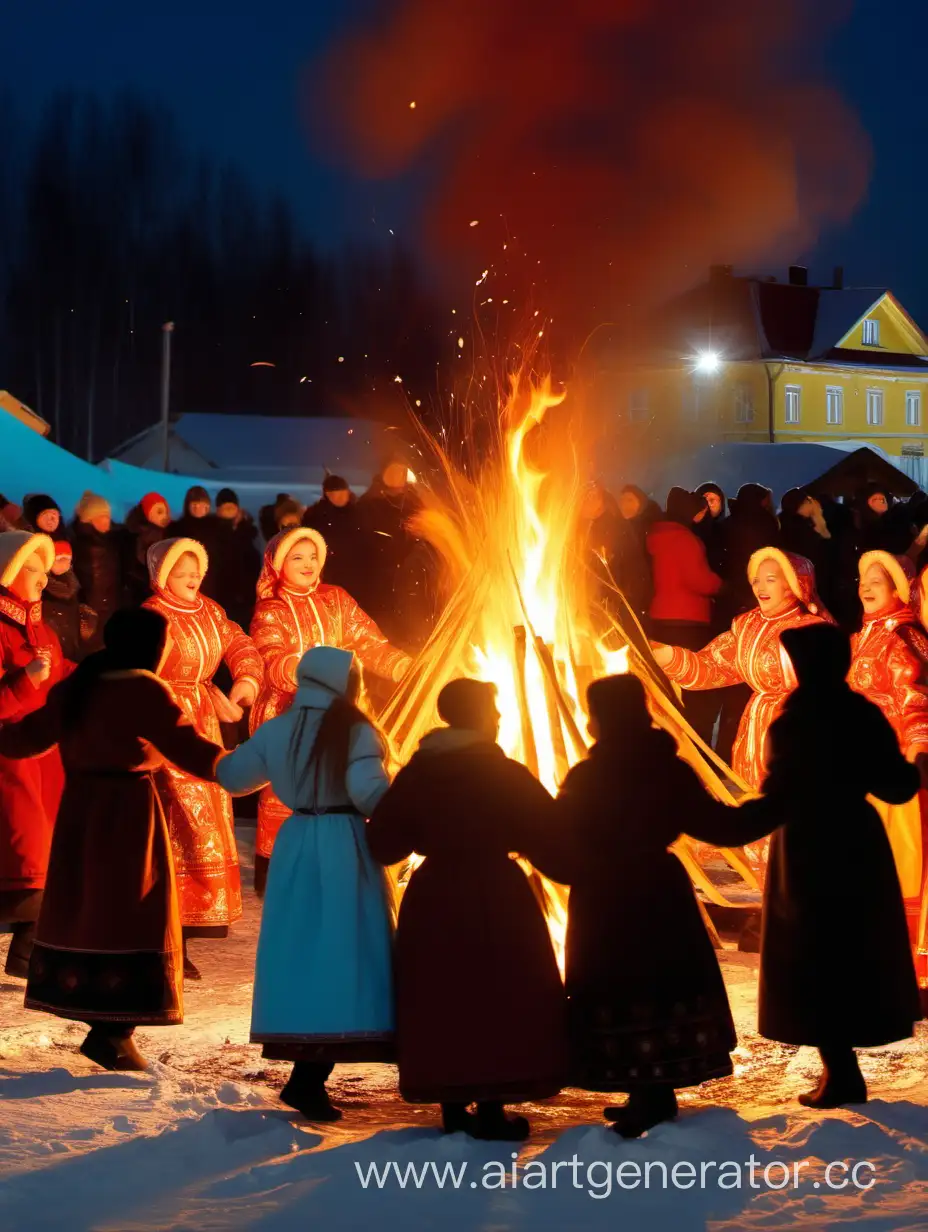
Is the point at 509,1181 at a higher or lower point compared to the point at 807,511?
lower

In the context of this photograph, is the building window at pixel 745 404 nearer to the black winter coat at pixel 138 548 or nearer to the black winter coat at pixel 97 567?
the black winter coat at pixel 138 548

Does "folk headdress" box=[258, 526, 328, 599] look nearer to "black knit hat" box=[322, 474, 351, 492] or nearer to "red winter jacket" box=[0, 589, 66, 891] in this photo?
"red winter jacket" box=[0, 589, 66, 891]

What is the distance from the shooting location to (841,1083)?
4898mm

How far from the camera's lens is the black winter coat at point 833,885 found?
4.88 meters

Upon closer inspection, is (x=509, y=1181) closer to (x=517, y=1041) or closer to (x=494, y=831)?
(x=517, y=1041)

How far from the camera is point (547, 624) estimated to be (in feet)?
21.9

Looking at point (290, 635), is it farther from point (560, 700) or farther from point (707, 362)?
point (707, 362)

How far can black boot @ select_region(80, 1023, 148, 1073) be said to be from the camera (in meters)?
5.42


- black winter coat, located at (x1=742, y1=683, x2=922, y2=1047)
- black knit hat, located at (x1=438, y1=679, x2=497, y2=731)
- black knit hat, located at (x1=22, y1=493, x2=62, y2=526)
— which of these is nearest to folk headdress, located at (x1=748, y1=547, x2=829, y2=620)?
black winter coat, located at (x1=742, y1=683, x2=922, y2=1047)

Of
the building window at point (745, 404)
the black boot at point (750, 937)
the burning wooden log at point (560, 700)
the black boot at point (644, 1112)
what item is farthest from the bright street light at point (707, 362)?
the black boot at point (644, 1112)

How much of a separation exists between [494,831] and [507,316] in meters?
4.31

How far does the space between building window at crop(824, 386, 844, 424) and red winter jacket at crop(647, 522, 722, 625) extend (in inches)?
1546

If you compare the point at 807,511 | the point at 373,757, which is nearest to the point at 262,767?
the point at 373,757

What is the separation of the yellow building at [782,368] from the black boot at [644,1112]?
131ft
